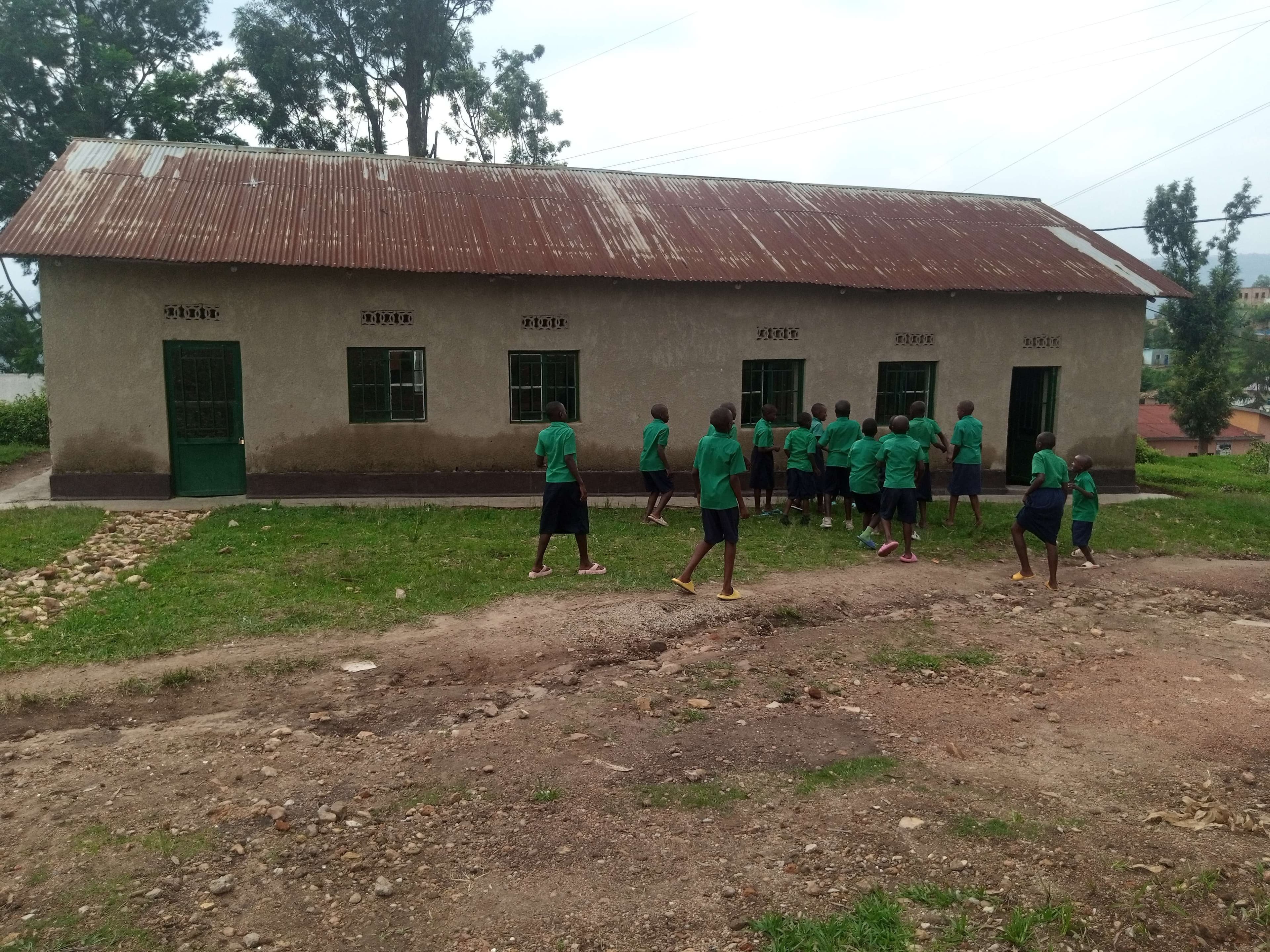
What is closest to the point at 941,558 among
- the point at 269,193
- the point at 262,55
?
the point at 269,193

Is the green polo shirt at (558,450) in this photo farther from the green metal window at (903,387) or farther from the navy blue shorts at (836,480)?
the green metal window at (903,387)

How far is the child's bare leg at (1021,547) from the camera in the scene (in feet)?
29.9

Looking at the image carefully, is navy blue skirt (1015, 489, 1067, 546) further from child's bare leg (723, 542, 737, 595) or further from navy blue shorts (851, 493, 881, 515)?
child's bare leg (723, 542, 737, 595)

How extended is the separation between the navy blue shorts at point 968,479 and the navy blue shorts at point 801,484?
1.77m

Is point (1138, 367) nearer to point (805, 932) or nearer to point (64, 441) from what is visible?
point (805, 932)

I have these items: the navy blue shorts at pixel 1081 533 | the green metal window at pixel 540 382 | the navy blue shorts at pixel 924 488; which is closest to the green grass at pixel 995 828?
the navy blue shorts at pixel 1081 533

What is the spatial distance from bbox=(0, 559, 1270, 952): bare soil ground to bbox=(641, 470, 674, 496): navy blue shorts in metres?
3.65

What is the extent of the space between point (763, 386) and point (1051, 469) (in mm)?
5868

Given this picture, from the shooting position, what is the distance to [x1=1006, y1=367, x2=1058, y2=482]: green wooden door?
15.4 metres

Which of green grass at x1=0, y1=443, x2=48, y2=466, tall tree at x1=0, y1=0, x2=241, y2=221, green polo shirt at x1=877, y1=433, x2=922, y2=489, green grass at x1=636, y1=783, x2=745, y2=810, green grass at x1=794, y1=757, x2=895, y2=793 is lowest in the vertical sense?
green grass at x1=636, y1=783, x2=745, y2=810

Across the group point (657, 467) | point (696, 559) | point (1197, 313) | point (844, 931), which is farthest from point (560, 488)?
point (1197, 313)

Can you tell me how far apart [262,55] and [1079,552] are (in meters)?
25.0

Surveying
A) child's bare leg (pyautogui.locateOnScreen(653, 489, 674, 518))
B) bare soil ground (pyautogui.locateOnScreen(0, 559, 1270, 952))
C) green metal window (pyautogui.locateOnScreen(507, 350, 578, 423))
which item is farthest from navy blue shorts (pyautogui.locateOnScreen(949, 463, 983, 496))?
green metal window (pyautogui.locateOnScreen(507, 350, 578, 423))

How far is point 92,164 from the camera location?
1301 cm
